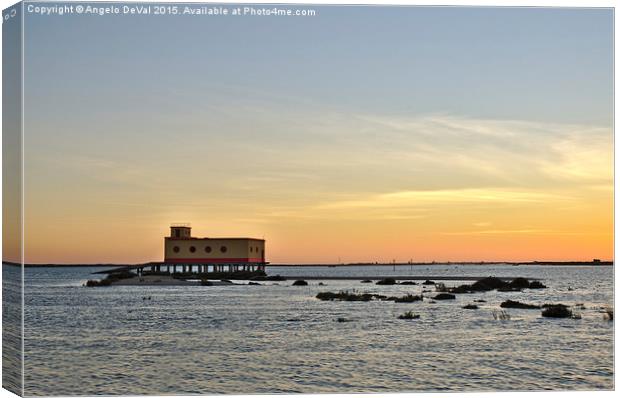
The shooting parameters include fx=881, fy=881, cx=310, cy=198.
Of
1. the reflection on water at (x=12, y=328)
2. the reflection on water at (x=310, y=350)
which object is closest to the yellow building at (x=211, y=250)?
the reflection on water at (x=310, y=350)

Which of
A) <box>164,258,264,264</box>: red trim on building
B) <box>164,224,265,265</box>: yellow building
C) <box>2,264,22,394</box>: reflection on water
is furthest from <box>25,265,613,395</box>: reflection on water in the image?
<box>164,258,264,264</box>: red trim on building

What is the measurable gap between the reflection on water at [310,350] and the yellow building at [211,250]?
427 inches

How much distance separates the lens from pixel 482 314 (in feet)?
175

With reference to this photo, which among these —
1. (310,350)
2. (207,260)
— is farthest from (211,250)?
(310,350)

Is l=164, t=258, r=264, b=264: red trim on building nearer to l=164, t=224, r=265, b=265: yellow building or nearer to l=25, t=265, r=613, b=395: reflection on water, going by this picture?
l=164, t=224, r=265, b=265: yellow building

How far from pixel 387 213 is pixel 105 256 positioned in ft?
46.5

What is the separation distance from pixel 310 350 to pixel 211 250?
131ft

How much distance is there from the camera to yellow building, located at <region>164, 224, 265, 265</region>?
240 feet

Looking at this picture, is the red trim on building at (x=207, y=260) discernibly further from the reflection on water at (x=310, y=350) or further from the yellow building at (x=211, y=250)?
the reflection on water at (x=310, y=350)

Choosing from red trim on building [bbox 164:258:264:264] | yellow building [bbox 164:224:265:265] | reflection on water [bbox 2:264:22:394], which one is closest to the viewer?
reflection on water [bbox 2:264:22:394]

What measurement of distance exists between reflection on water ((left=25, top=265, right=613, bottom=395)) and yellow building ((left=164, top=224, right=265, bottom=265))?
1085 centimetres

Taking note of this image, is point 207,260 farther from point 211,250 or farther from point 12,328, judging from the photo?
point 12,328

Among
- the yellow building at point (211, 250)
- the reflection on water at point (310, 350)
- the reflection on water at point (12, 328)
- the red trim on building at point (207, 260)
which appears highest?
the yellow building at point (211, 250)

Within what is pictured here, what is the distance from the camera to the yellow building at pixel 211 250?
7324cm
